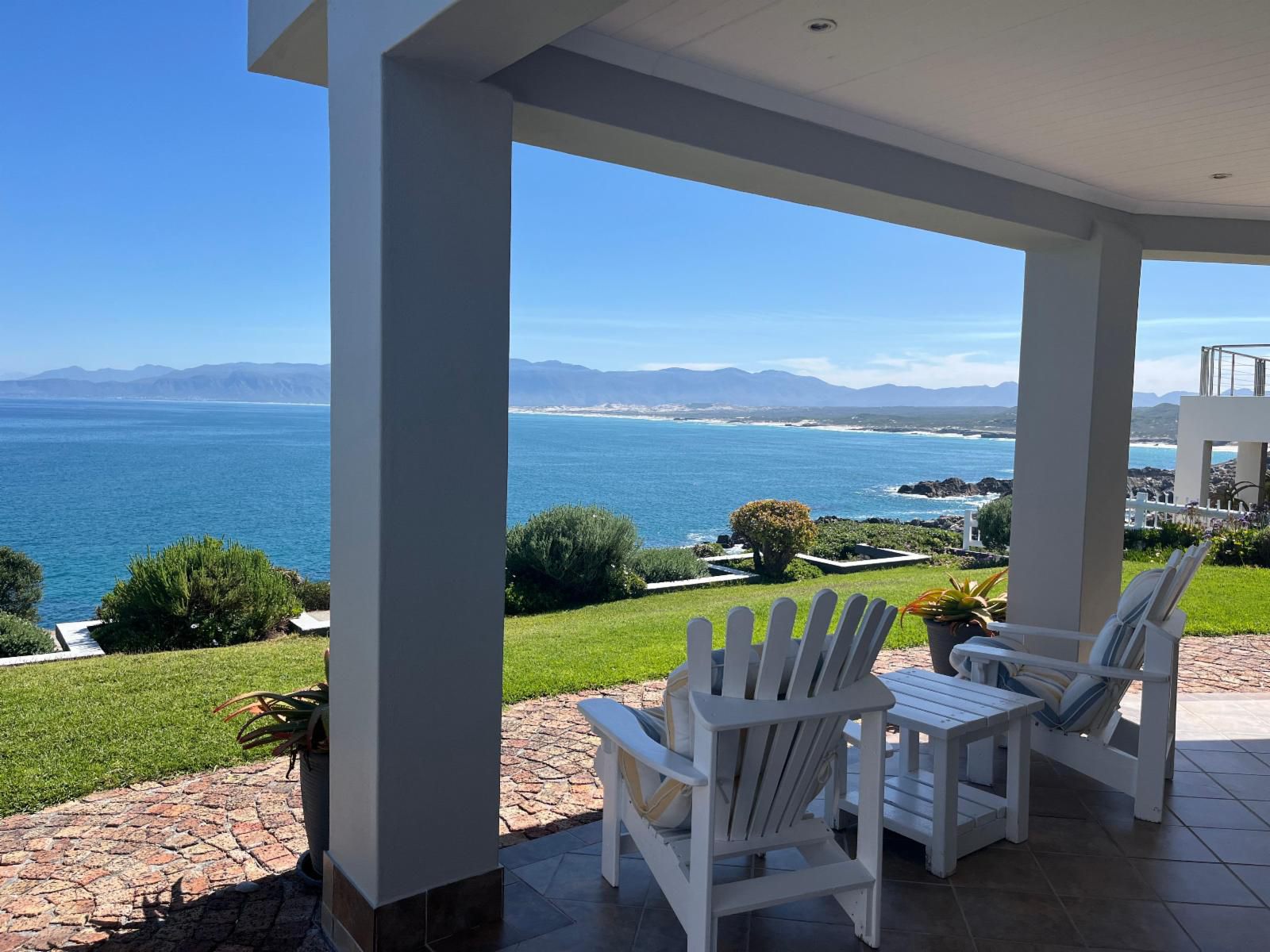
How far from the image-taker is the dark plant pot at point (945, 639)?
18.5ft

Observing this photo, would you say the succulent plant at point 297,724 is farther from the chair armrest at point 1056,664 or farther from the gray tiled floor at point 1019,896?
the chair armrest at point 1056,664

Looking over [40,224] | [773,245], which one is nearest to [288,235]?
[40,224]

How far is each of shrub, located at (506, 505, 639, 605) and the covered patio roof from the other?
8108 mm

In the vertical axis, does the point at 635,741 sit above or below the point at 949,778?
above

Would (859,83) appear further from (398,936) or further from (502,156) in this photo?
(398,936)

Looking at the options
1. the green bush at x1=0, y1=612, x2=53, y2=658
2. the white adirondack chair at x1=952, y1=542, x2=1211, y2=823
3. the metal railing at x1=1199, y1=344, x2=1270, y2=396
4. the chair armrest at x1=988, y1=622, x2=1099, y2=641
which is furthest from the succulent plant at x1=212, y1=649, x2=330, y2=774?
the metal railing at x1=1199, y1=344, x2=1270, y2=396

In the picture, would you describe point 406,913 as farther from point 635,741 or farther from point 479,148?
point 479,148

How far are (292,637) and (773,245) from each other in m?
65.3

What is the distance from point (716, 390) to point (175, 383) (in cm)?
5317

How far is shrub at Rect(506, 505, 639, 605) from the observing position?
38.0 feet

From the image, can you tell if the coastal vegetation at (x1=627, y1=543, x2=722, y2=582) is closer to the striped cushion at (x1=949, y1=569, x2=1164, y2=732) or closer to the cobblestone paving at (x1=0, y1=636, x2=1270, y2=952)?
the cobblestone paving at (x1=0, y1=636, x2=1270, y2=952)

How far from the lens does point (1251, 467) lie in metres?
18.0

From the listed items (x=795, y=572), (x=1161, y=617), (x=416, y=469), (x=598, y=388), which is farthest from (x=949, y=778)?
(x=598, y=388)

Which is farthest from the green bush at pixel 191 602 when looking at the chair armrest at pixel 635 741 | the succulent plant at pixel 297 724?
the chair armrest at pixel 635 741
